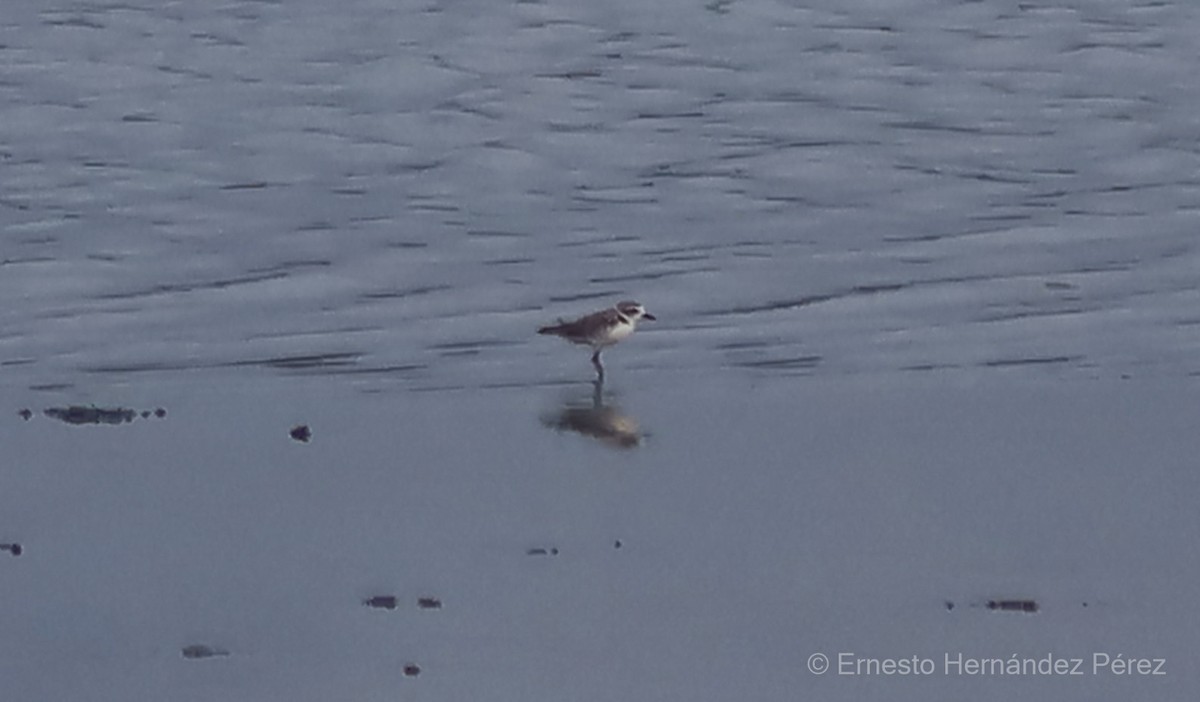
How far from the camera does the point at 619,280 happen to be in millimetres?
16969

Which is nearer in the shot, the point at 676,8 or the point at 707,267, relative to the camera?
the point at 707,267

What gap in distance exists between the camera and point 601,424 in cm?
1405

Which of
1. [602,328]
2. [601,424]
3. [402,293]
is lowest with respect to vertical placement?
[402,293]

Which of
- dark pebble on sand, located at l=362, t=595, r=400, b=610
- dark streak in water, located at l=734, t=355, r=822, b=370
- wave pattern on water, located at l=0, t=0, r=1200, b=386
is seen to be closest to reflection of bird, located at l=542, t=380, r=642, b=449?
wave pattern on water, located at l=0, t=0, r=1200, b=386

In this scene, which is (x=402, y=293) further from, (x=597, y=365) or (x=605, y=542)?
(x=605, y=542)

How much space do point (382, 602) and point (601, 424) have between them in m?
2.82

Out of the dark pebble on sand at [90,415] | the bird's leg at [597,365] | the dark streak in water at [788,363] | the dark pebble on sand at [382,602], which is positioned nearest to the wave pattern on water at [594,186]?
the dark streak in water at [788,363]

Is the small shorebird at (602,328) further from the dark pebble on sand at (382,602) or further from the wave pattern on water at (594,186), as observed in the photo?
the dark pebble on sand at (382,602)

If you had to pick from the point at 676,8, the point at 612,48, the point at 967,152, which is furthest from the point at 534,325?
the point at 676,8

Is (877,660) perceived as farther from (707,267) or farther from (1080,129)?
(1080,129)

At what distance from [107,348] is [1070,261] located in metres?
5.88

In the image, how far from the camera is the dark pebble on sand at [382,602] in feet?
37.5

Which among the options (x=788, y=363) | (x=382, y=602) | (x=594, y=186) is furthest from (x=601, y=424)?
(x=594, y=186)

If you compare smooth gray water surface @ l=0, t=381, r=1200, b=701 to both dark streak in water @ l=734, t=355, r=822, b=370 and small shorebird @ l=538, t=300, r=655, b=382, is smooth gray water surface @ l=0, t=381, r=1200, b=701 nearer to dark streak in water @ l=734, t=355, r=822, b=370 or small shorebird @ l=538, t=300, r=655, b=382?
small shorebird @ l=538, t=300, r=655, b=382
